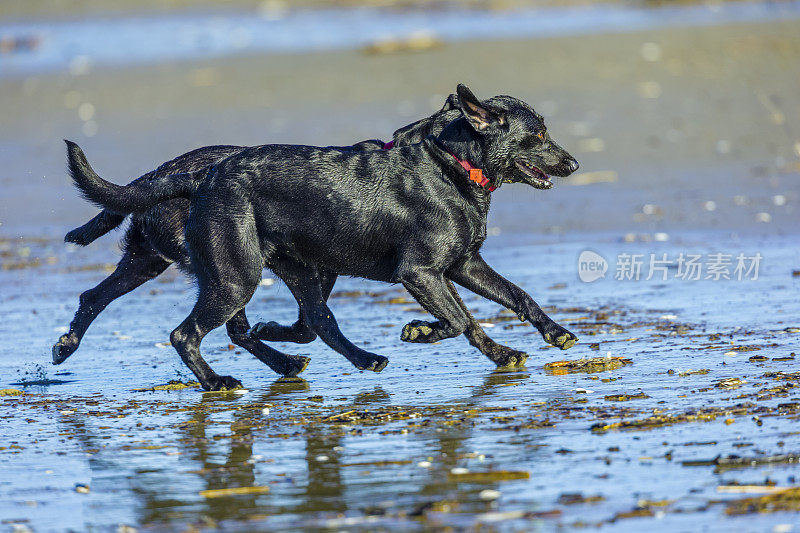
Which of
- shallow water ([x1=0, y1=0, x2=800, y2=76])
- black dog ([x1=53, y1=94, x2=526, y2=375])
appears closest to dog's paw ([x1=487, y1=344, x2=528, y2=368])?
black dog ([x1=53, y1=94, x2=526, y2=375])

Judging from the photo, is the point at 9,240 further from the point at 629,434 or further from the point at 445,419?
the point at 629,434

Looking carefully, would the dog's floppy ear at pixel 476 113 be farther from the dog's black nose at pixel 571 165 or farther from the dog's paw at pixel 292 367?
the dog's paw at pixel 292 367

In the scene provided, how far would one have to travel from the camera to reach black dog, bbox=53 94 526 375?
6582 mm

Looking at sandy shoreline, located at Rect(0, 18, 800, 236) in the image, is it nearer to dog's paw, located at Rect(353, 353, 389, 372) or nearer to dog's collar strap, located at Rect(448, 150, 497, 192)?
dog's collar strap, located at Rect(448, 150, 497, 192)

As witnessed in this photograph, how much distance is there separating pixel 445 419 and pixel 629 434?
819mm

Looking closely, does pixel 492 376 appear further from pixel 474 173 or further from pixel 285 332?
pixel 285 332

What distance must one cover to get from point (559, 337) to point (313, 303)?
1296mm

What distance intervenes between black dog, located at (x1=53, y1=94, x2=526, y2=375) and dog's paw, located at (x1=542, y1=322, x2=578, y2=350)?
0.16 meters

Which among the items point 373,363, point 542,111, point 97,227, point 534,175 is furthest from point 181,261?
point 542,111

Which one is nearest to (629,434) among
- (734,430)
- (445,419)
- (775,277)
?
(734,430)

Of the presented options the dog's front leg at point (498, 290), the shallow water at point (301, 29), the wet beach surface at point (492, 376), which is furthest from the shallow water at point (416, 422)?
the shallow water at point (301, 29)

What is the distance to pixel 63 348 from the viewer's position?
270 inches

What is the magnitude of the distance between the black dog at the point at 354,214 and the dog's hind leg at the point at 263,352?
253 millimetres

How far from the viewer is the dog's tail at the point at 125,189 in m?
6.38
